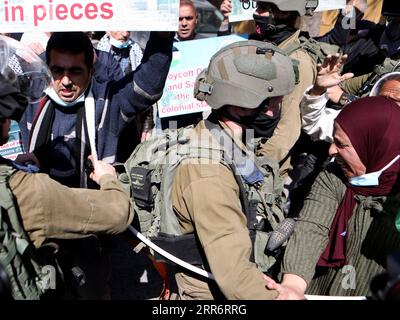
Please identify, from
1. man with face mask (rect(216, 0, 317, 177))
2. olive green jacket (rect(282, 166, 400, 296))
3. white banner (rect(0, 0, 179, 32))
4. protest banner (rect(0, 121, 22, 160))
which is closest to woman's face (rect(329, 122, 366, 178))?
olive green jacket (rect(282, 166, 400, 296))

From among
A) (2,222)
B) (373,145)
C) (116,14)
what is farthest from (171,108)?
(2,222)

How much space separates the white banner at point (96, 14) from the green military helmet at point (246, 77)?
328 millimetres

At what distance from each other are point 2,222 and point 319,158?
3103 millimetres

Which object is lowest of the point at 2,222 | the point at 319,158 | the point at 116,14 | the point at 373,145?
the point at 319,158

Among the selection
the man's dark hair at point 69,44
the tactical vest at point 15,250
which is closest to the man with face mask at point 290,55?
the man's dark hair at point 69,44

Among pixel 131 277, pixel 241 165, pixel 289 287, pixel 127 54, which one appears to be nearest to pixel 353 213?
pixel 289 287

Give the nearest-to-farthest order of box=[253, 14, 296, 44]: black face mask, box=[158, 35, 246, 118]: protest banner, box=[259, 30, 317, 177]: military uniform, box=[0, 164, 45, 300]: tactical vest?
1. box=[0, 164, 45, 300]: tactical vest
2. box=[259, 30, 317, 177]: military uniform
3. box=[253, 14, 296, 44]: black face mask
4. box=[158, 35, 246, 118]: protest banner

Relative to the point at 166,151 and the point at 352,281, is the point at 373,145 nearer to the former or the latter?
A: the point at 352,281

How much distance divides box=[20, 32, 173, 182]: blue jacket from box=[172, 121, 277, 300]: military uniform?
99 cm

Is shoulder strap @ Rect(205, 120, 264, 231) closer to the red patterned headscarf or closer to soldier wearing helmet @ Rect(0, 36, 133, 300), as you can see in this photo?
the red patterned headscarf

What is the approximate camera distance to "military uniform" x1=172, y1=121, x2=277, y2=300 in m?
2.58

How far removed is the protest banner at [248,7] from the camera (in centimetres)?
555
